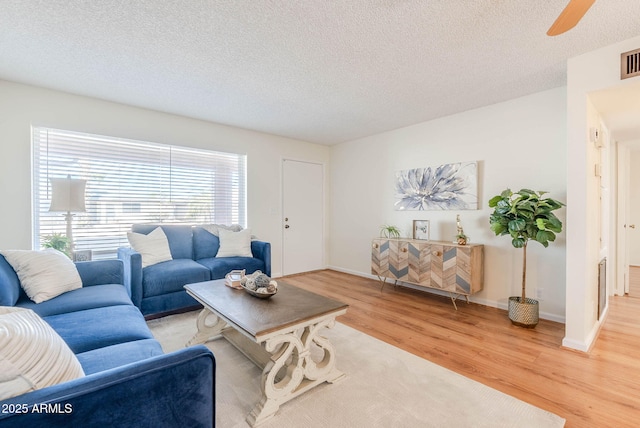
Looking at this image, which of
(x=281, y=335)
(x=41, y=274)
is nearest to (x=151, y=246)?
(x=41, y=274)

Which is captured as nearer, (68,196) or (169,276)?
(68,196)

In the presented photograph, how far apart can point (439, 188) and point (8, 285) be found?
4.31m

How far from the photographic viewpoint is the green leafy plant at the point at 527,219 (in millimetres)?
2607

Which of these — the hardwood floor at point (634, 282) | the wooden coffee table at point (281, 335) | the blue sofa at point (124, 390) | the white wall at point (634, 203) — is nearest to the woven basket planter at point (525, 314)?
the wooden coffee table at point (281, 335)

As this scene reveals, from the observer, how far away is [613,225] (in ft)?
12.8

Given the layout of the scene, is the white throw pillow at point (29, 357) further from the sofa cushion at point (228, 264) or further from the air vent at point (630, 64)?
the air vent at point (630, 64)

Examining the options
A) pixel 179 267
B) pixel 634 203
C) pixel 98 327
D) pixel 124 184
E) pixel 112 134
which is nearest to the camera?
pixel 98 327

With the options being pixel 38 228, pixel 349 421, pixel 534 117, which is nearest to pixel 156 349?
pixel 349 421

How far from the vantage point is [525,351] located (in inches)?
92.0

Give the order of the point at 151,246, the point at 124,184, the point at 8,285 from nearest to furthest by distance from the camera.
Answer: the point at 8,285
the point at 151,246
the point at 124,184

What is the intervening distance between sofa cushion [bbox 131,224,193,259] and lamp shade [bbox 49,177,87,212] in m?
0.67

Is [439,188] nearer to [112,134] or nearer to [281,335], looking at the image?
[281,335]

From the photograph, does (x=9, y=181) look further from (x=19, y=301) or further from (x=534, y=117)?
(x=534, y=117)

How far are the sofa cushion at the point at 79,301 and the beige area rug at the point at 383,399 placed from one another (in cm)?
89
